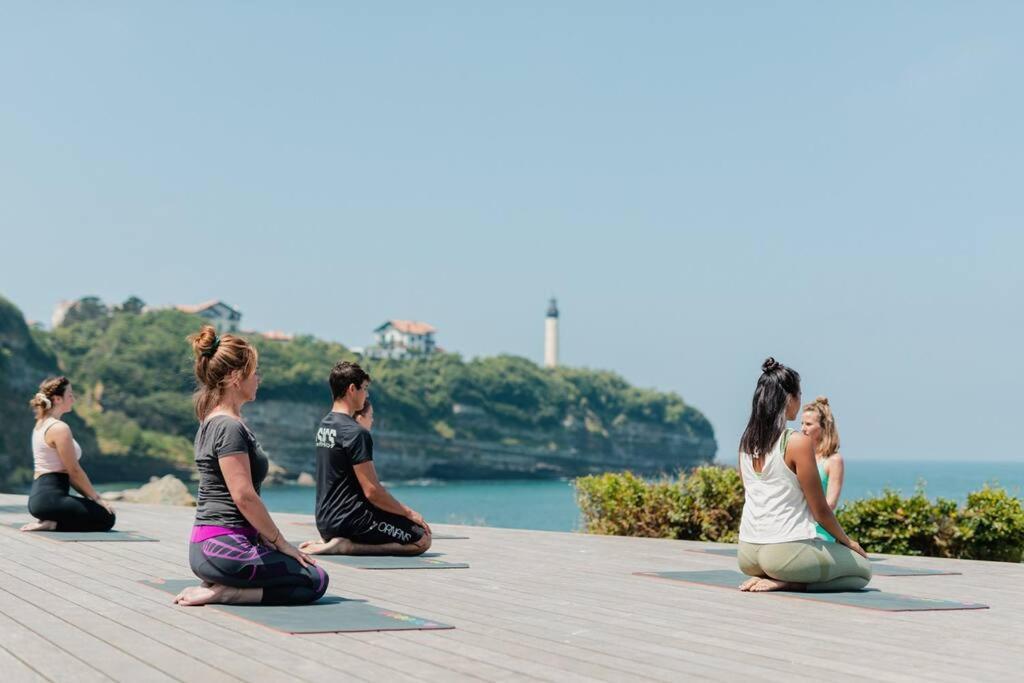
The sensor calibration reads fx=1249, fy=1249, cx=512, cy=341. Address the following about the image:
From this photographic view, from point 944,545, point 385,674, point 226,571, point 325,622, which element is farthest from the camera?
point 944,545

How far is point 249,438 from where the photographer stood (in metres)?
7.16

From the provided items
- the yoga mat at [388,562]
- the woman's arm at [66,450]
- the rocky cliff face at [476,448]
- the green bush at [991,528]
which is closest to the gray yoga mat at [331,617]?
the yoga mat at [388,562]

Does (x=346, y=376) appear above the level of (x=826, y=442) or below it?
above

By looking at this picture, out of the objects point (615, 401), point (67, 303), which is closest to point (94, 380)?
point (67, 303)

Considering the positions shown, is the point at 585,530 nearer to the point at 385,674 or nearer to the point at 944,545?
the point at 944,545

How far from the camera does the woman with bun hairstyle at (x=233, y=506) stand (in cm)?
709

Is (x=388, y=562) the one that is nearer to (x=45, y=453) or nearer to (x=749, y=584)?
(x=749, y=584)

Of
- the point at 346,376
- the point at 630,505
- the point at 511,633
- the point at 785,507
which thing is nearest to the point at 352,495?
the point at 346,376

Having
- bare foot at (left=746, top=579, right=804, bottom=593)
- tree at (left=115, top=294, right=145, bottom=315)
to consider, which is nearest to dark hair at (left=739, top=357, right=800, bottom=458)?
bare foot at (left=746, top=579, right=804, bottom=593)

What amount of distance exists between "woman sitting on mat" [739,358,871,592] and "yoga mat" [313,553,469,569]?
9.32 feet

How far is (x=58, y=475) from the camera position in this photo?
12664 millimetres

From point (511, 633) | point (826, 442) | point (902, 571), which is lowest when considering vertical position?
point (511, 633)

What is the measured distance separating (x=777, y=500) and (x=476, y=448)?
15791 cm

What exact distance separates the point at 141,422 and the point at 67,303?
198ft
